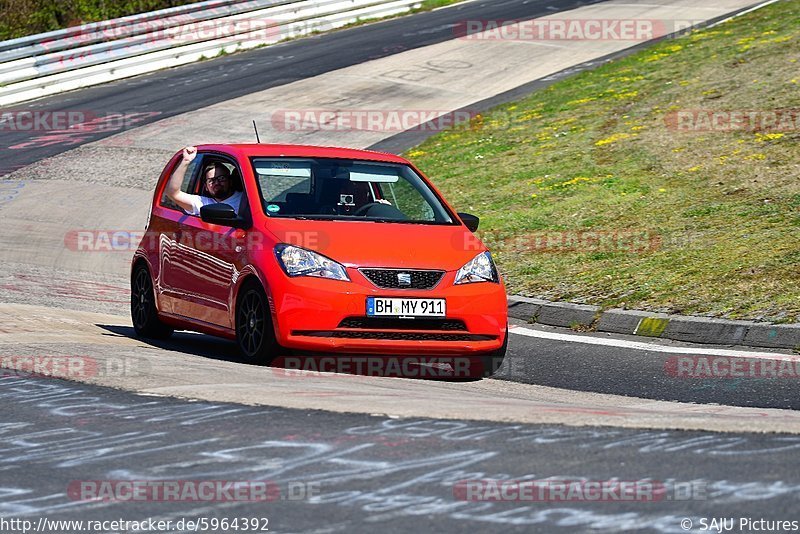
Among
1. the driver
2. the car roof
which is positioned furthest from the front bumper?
the car roof

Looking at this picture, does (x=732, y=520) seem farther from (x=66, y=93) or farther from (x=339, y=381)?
(x=66, y=93)

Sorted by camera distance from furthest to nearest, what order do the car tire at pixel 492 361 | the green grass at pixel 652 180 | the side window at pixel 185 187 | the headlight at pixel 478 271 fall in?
the green grass at pixel 652 180 → the side window at pixel 185 187 → the car tire at pixel 492 361 → the headlight at pixel 478 271

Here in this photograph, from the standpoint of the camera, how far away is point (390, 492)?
5539 millimetres

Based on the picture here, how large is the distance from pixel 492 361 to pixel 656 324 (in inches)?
85.8

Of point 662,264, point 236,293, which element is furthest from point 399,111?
point 236,293

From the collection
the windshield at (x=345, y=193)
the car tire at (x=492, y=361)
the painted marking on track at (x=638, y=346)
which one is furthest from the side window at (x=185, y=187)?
the painted marking on track at (x=638, y=346)

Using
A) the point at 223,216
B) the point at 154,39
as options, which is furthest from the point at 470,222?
the point at 154,39

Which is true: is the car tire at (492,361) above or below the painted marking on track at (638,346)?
above

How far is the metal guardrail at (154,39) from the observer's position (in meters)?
29.3

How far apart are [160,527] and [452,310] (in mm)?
4413

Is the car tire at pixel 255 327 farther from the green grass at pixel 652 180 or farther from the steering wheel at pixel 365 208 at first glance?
the green grass at pixel 652 180

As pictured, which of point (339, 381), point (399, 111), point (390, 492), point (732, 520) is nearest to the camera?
point (732, 520)

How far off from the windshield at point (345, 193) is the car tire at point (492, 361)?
115cm

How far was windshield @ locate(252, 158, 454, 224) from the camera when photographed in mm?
10031
